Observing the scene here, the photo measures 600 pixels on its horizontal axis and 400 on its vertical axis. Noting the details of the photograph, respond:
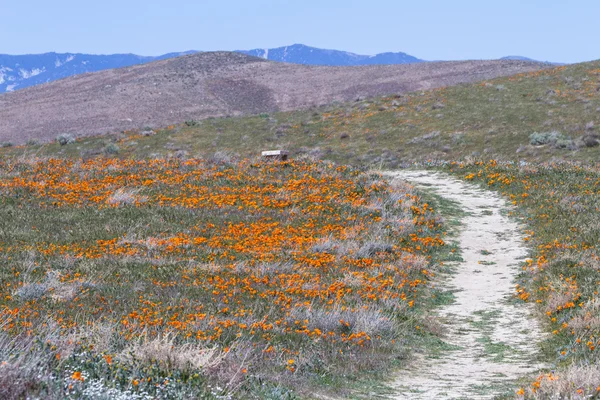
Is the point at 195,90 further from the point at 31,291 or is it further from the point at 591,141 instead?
the point at 31,291

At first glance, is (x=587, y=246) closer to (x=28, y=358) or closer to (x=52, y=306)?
(x=52, y=306)

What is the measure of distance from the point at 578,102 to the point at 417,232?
97.5 feet

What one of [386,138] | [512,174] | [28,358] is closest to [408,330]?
[28,358]

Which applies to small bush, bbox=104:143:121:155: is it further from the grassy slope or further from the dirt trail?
the dirt trail

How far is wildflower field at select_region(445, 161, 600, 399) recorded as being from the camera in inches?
268

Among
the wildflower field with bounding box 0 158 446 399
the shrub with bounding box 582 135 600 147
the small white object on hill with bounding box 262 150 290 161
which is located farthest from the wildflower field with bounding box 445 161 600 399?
the shrub with bounding box 582 135 600 147

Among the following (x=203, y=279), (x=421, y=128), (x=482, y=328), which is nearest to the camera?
(x=482, y=328)

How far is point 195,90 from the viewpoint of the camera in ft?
284

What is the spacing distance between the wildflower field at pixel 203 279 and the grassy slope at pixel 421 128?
1647 centimetres

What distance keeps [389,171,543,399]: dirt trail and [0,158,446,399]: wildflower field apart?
0.58 metres

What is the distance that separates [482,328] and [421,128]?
3279 centimetres

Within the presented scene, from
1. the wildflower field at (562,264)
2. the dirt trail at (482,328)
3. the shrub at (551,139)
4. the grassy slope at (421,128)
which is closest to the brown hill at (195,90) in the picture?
the grassy slope at (421,128)

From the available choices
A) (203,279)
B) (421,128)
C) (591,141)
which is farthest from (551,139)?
(203,279)

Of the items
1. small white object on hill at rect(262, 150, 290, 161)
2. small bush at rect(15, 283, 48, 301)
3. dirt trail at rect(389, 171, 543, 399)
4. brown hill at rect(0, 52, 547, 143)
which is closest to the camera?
dirt trail at rect(389, 171, 543, 399)
